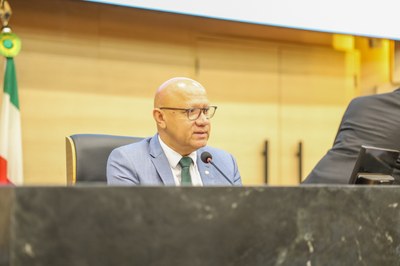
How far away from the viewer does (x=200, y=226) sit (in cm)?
83


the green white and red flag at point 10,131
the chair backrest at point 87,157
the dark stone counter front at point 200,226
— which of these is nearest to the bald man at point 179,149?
the chair backrest at point 87,157

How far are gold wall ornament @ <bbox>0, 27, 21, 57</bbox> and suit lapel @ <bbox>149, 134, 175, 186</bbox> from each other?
3.29 ft

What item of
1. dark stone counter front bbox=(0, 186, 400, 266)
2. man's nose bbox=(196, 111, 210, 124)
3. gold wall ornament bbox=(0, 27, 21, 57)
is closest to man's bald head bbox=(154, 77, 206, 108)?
man's nose bbox=(196, 111, 210, 124)

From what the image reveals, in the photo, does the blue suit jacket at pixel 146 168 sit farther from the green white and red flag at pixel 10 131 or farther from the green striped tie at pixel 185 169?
the green white and red flag at pixel 10 131

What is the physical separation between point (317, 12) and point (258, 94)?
0.75m

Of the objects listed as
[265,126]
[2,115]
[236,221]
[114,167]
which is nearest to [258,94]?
[265,126]

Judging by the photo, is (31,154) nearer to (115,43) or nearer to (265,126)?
(115,43)

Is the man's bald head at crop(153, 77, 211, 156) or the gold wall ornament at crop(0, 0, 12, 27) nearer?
the man's bald head at crop(153, 77, 211, 156)

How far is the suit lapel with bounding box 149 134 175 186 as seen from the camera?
2.39 metres

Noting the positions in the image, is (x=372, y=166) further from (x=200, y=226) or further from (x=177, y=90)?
(x=177, y=90)

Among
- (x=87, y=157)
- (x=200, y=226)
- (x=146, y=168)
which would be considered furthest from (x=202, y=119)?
(x=200, y=226)

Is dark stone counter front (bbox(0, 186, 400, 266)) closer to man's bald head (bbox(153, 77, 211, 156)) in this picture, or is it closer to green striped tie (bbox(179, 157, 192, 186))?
green striped tie (bbox(179, 157, 192, 186))

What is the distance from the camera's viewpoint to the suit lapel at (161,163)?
2.39m

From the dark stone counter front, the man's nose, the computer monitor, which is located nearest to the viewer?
the dark stone counter front
